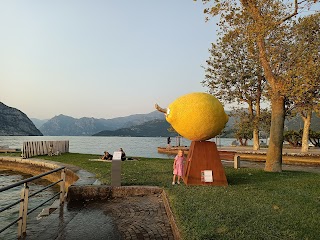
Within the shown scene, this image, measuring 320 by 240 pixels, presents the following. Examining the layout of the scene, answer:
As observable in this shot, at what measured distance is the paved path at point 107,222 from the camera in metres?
6.80

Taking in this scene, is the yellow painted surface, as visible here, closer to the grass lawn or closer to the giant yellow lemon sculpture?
the giant yellow lemon sculpture

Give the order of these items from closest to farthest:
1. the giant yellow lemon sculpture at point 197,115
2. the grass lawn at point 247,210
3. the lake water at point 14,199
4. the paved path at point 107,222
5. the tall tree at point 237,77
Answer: the grass lawn at point 247,210 → the paved path at point 107,222 → the lake water at point 14,199 → the giant yellow lemon sculpture at point 197,115 → the tall tree at point 237,77

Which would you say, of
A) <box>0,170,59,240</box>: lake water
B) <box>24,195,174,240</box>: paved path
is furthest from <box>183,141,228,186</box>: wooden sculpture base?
<box>0,170,59,240</box>: lake water

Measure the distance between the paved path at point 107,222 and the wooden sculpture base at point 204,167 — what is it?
2417mm

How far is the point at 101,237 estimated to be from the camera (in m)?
6.73

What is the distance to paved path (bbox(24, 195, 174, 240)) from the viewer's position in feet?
Answer: 22.3

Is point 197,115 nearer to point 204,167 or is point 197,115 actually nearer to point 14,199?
point 204,167

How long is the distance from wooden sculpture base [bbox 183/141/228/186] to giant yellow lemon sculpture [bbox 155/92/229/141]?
472mm

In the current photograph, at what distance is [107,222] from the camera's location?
788cm

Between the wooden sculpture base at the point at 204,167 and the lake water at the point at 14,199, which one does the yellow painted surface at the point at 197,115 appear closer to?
the wooden sculpture base at the point at 204,167

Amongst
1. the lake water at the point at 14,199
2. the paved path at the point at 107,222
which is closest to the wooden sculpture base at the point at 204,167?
the paved path at the point at 107,222

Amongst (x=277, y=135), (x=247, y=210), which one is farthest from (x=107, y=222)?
(x=277, y=135)

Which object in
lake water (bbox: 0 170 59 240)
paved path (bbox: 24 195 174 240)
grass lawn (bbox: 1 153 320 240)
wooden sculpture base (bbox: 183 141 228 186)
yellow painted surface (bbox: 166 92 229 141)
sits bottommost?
lake water (bbox: 0 170 59 240)

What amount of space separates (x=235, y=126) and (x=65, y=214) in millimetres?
33597
